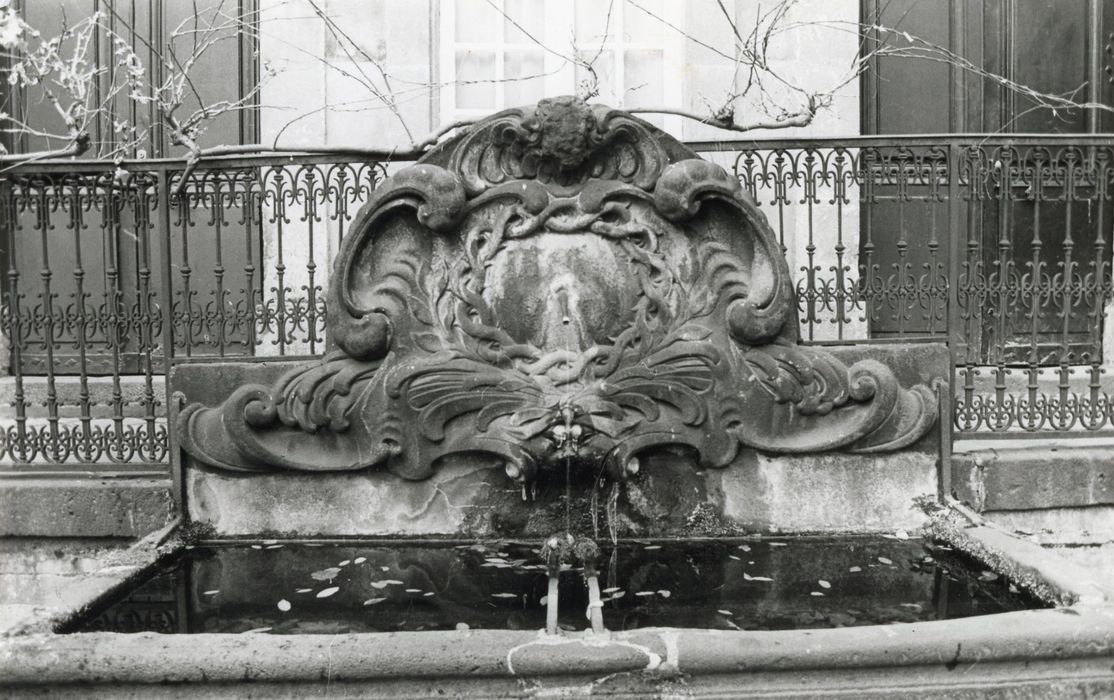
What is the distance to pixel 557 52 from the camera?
24.7ft

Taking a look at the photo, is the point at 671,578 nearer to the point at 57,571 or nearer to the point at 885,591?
the point at 885,591

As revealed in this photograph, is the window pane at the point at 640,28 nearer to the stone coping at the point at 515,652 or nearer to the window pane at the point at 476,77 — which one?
the window pane at the point at 476,77

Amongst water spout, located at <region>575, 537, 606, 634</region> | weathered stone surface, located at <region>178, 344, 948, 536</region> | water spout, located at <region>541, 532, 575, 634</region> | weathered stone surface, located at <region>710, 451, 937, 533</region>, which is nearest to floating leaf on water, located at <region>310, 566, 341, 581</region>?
weathered stone surface, located at <region>178, 344, 948, 536</region>

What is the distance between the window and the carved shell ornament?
253cm

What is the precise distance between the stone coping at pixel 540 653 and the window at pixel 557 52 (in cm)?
465

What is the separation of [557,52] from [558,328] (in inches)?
121

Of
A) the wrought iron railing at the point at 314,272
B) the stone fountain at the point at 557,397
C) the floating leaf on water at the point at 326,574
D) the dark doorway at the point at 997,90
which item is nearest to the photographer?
the floating leaf on water at the point at 326,574

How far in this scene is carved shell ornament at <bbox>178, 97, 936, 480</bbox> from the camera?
503cm

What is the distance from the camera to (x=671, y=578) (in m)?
4.56

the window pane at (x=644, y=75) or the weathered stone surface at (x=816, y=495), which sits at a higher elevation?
the window pane at (x=644, y=75)

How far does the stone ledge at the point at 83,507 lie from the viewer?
17.9ft

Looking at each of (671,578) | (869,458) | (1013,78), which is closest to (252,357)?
(671,578)

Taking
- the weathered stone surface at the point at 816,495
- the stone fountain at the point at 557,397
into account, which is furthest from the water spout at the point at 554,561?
the weathered stone surface at the point at 816,495

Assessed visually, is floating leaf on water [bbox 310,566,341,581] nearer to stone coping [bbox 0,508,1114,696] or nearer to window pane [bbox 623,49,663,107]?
stone coping [bbox 0,508,1114,696]
